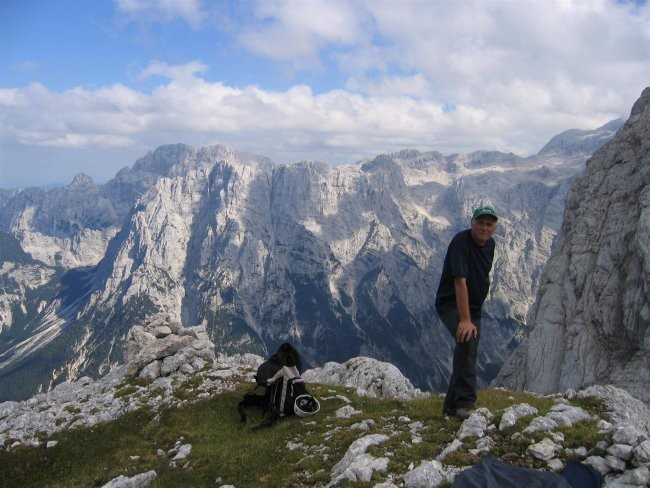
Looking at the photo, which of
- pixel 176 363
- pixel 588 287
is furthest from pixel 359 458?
pixel 588 287

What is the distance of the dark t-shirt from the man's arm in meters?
0.28

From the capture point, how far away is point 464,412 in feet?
49.1

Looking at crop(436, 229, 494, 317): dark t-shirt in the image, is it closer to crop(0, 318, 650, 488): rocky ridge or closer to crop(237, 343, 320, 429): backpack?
A: crop(0, 318, 650, 488): rocky ridge

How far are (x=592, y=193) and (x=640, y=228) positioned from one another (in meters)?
20.6

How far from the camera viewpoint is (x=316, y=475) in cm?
1295

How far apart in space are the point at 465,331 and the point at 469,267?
78.9 inches

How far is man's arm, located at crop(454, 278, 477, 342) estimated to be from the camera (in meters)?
13.4

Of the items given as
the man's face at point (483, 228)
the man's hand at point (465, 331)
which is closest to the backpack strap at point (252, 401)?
the man's hand at point (465, 331)

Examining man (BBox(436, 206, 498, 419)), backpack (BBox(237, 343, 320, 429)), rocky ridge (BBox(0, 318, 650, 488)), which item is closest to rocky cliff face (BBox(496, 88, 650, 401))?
rocky ridge (BBox(0, 318, 650, 488))

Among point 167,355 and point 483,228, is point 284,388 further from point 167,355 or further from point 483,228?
point 167,355

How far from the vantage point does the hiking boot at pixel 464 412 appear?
14.9 m

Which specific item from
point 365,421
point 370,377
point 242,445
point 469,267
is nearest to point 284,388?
point 242,445

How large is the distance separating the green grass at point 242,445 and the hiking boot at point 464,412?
0.44m

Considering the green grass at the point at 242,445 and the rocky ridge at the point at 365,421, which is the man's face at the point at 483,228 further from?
the green grass at the point at 242,445
